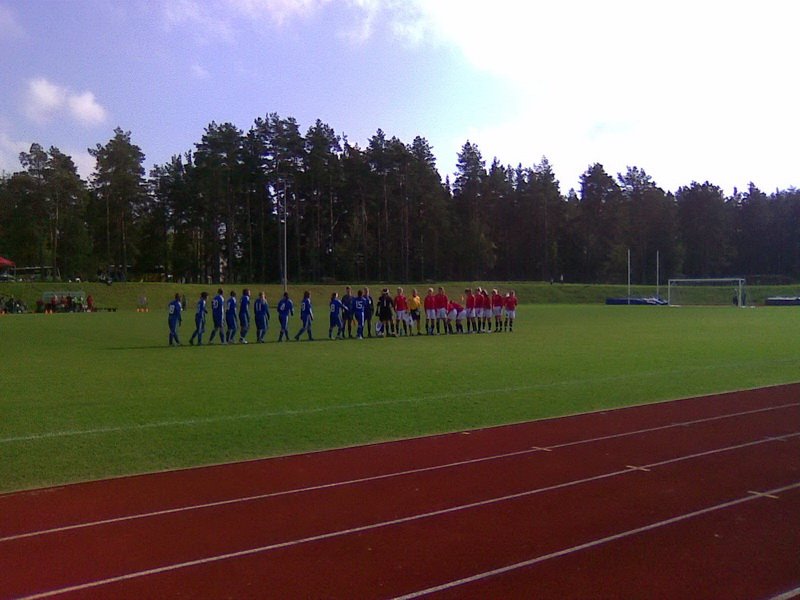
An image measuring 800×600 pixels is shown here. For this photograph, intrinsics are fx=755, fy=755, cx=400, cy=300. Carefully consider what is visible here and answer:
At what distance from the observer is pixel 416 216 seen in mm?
83938

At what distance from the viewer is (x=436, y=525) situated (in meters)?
6.37

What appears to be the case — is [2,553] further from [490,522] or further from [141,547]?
[490,522]

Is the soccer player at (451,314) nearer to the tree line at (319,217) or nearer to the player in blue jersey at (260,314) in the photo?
the player in blue jersey at (260,314)

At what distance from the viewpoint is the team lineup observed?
23.4 meters

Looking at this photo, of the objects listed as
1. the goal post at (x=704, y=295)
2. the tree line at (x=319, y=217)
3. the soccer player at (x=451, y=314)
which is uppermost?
the tree line at (x=319, y=217)

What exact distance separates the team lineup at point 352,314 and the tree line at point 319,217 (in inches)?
A: 1496

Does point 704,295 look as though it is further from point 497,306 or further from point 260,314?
point 260,314

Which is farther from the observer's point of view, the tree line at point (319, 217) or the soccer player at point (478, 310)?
the tree line at point (319, 217)

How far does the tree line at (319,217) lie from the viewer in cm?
7475

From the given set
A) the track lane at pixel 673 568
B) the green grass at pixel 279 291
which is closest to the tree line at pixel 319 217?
the green grass at pixel 279 291

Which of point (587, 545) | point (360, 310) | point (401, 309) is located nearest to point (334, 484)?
point (587, 545)

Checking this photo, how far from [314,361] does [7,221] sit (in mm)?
69239

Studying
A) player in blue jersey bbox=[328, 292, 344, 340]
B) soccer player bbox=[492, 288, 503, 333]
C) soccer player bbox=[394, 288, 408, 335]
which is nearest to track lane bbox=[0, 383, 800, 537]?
player in blue jersey bbox=[328, 292, 344, 340]

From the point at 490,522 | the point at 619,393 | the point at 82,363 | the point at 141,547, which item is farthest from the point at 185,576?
the point at 82,363
